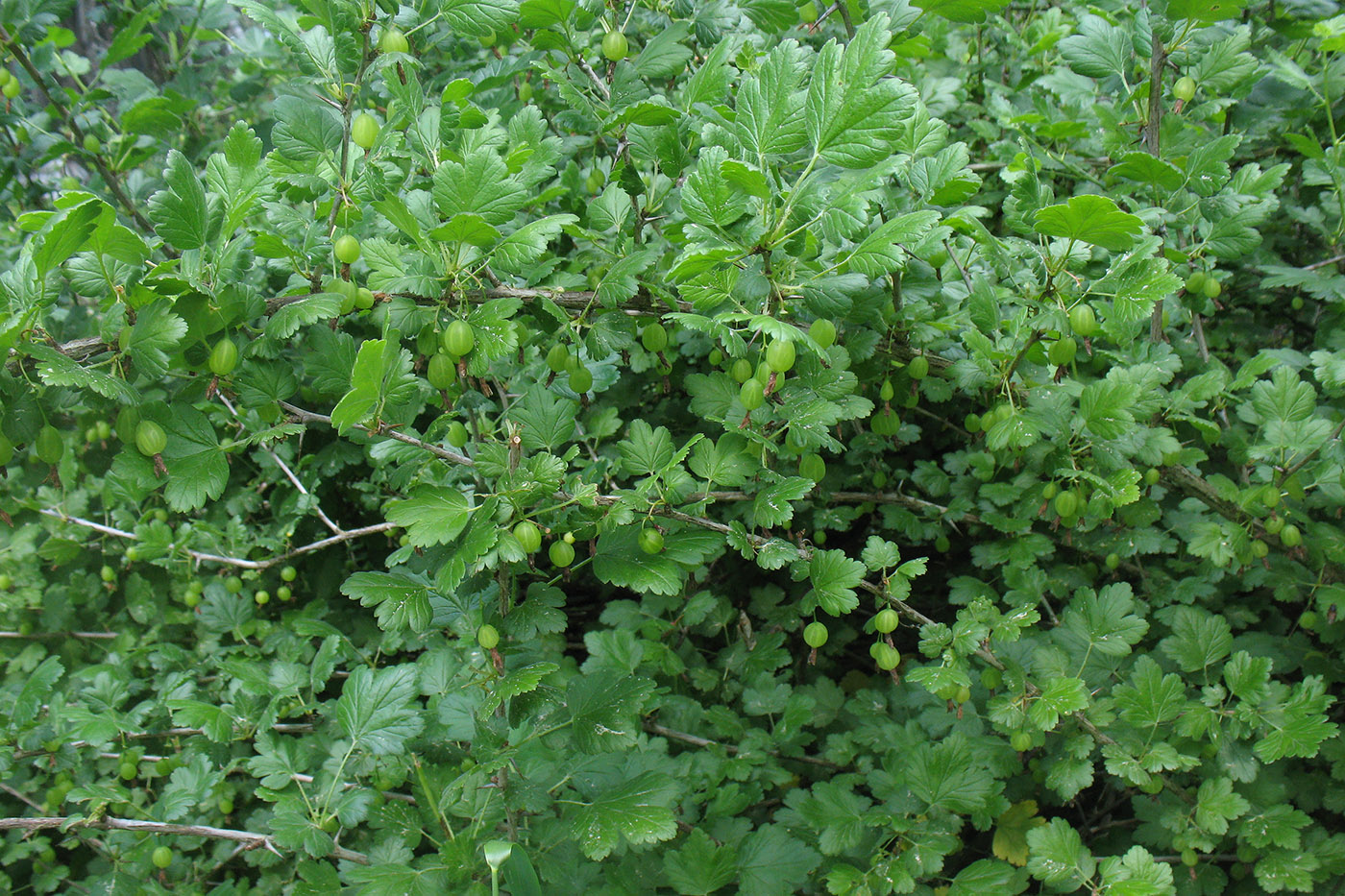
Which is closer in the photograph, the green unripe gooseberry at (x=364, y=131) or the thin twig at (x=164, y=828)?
the green unripe gooseberry at (x=364, y=131)

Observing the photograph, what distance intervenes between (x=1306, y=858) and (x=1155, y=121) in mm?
1405

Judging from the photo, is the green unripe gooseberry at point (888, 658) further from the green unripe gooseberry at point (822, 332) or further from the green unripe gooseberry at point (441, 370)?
the green unripe gooseberry at point (441, 370)

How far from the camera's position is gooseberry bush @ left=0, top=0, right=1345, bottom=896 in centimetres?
121

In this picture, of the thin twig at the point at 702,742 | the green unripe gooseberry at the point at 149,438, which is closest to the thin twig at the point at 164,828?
the thin twig at the point at 702,742

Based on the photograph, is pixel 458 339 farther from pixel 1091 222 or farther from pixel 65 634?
pixel 65 634

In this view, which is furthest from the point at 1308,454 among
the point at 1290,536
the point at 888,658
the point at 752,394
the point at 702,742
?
the point at 702,742

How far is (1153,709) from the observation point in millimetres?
1536

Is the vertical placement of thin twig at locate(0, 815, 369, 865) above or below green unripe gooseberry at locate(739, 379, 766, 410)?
below

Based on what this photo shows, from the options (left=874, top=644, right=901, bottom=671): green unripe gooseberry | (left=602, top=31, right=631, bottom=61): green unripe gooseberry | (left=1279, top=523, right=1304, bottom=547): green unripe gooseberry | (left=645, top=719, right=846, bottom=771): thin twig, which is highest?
(left=602, top=31, right=631, bottom=61): green unripe gooseberry

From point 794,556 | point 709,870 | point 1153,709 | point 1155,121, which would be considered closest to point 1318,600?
point 1153,709

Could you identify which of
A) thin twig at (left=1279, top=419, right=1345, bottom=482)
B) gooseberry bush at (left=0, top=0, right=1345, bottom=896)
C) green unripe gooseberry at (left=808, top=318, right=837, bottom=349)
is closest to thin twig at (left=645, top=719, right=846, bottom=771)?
gooseberry bush at (left=0, top=0, right=1345, bottom=896)

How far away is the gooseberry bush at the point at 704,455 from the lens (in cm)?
121

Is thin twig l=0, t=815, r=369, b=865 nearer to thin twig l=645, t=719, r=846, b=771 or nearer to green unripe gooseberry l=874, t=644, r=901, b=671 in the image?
thin twig l=645, t=719, r=846, b=771

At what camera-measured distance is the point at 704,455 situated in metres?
1.42
